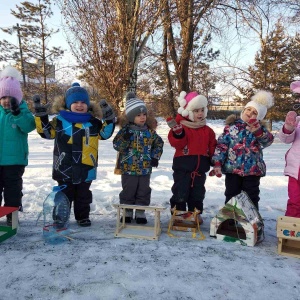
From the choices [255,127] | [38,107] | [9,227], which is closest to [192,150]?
[255,127]

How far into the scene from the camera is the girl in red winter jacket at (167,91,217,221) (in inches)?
150

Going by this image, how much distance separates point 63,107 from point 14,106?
52 centimetres

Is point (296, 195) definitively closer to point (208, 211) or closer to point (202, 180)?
point (202, 180)

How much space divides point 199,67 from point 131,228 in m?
16.8

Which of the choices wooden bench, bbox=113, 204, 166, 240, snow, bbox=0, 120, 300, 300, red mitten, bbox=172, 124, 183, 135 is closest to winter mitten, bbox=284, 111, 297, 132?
red mitten, bbox=172, 124, 183, 135

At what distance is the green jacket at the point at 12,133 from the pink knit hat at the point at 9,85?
0.15 m

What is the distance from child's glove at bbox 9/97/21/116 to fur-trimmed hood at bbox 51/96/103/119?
1.21ft

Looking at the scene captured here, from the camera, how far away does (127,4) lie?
6480mm

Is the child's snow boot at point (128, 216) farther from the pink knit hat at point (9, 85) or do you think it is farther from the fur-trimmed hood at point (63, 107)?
the pink knit hat at point (9, 85)

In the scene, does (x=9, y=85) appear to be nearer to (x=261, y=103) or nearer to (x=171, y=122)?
(x=171, y=122)

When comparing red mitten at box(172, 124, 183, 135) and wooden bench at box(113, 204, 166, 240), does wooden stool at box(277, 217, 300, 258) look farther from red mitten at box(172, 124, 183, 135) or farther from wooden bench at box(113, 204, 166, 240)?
red mitten at box(172, 124, 183, 135)

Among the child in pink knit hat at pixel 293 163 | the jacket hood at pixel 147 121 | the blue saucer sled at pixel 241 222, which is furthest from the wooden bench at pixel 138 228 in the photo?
the child in pink knit hat at pixel 293 163

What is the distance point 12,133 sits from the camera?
371 centimetres

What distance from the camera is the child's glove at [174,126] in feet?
11.7
